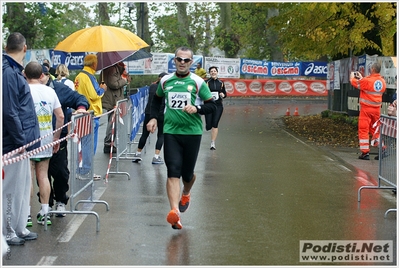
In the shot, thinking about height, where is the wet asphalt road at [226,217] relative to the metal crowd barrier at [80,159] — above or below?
below

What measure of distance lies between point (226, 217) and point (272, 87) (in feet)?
114

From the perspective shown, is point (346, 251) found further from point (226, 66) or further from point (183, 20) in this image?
point (183, 20)

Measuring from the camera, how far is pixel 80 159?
29.9 ft

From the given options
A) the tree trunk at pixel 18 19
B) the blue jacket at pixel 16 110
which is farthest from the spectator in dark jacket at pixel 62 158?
the tree trunk at pixel 18 19

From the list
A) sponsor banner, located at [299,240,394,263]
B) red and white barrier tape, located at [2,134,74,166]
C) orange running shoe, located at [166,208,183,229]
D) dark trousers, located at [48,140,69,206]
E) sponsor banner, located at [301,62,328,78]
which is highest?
red and white barrier tape, located at [2,134,74,166]

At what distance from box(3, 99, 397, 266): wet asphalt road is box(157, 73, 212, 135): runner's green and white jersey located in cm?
109

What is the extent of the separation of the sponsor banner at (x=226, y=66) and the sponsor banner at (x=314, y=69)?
4377 mm

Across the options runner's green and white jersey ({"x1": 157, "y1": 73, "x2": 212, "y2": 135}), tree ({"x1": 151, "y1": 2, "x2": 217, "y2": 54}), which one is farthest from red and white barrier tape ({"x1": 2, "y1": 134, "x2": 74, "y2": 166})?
tree ({"x1": 151, "y1": 2, "x2": 217, "y2": 54})

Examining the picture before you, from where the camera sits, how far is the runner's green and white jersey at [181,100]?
8.59m

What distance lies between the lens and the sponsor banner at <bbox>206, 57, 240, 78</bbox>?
136 ft

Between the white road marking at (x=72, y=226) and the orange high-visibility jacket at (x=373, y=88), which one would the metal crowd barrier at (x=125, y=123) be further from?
the orange high-visibility jacket at (x=373, y=88)

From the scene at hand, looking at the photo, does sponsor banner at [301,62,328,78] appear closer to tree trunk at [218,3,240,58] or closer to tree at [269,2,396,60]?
tree trunk at [218,3,240,58]

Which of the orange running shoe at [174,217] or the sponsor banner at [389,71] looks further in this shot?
the sponsor banner at [389,71]

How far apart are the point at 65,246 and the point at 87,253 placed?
40 cm
